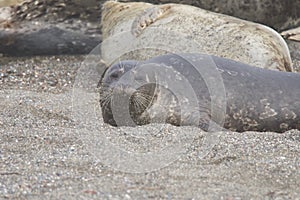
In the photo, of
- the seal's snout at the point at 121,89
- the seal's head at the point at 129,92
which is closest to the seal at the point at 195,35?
the seal's head at the point at 129,92

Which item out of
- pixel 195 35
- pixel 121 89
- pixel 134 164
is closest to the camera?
pixel 134 164

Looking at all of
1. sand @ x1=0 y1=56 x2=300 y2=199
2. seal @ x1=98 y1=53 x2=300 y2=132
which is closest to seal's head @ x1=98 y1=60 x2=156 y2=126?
seal @ x1=98 y1=53 x2=300 y2=132

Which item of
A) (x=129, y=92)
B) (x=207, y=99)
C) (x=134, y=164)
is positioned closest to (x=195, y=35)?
(x=207, y=99)

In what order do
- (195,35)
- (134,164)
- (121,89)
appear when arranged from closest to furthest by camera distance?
(134,164)
(121,89)
(195,35)

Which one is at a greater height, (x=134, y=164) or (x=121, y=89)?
(x=134, y=164)

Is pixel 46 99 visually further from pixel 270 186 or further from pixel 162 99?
pixel 270 186

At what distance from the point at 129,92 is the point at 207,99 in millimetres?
508

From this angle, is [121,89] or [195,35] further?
[195,35]

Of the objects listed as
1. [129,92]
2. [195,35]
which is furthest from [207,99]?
[195,35]

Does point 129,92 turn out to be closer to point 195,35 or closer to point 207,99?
point 207,99

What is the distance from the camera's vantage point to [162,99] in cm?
431

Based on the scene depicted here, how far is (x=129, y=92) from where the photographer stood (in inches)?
168

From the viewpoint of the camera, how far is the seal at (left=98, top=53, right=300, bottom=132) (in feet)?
14.1

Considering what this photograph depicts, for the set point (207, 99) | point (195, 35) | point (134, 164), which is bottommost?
point (195, 35)
